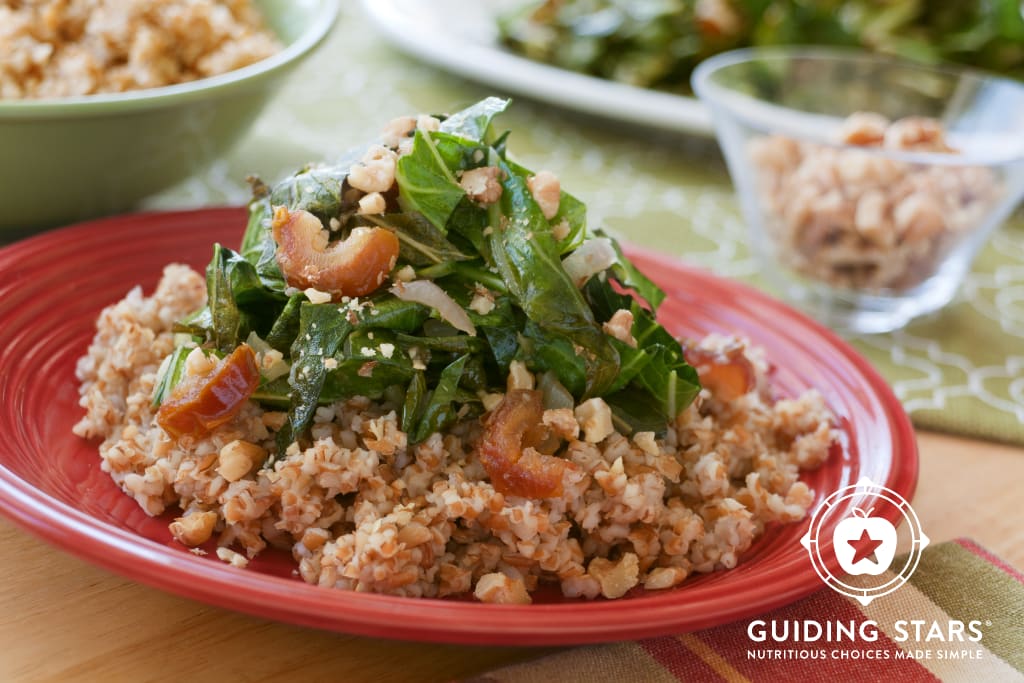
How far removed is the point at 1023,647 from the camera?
75.0 inches

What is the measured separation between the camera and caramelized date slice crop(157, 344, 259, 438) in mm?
1863

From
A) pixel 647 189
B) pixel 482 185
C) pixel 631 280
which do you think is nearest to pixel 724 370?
pixel 631 280

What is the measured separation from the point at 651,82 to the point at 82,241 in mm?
2721

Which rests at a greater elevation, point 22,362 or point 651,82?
point 22,362

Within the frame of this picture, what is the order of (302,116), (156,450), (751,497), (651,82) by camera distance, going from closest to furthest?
(156,450), (751,497), (302,116), (651,82)

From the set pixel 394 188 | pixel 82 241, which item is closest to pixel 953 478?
pixel 394 188

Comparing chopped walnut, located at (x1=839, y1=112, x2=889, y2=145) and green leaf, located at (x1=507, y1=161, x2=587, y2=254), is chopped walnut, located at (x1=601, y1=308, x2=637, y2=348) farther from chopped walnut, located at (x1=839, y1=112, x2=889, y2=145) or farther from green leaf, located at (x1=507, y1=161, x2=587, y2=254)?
chopped walnut, located at (x1=839, y1=112, x2=889, y2=145)

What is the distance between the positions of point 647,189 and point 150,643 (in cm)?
267

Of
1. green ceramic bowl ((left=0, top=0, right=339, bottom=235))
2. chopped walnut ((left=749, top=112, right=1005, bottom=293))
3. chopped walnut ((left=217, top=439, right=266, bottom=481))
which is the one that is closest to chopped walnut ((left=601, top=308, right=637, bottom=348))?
chopped walnut ((left=217, top=439, right=266, bottom=481))

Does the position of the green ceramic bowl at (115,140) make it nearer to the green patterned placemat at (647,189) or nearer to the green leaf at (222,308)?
the green patterned placemat at (647,189)

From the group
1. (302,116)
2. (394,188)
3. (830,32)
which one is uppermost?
(394,188)

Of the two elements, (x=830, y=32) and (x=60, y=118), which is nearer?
(x=60, y=118)

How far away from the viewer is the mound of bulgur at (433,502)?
1774 millimetres

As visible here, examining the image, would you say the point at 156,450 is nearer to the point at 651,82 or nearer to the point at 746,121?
the point at 746,121
